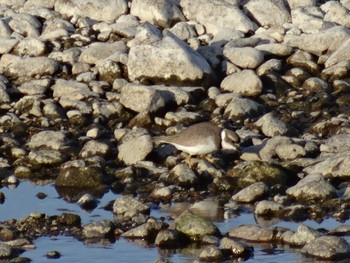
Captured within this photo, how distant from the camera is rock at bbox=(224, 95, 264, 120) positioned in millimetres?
20078

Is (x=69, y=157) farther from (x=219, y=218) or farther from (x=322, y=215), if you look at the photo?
(x=322, y=215)

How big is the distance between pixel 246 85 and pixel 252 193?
5189 mm

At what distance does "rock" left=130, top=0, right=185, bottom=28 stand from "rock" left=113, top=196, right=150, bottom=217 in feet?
30.4

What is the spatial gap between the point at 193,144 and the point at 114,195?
1.78 meters

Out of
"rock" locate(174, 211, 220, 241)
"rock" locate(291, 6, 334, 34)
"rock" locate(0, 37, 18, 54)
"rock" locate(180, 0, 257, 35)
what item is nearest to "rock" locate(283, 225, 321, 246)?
"rock" locate(174, 211, 220, 241)

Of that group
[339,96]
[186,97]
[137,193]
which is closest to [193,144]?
[137,193]

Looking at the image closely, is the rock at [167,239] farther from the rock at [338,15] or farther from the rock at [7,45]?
the rock at [338,15]

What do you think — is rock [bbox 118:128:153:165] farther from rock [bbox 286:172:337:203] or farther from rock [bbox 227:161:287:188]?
rock [bbox 286:172:337:203]

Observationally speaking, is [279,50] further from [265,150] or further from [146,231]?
[146,231]

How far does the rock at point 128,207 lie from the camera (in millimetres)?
15559

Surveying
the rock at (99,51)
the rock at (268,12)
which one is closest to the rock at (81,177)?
the rock at (99,51)

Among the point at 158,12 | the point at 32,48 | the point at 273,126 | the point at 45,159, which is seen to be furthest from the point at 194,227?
the point at 158,12

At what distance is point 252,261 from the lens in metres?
13.6

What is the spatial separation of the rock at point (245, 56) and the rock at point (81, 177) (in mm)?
5588
